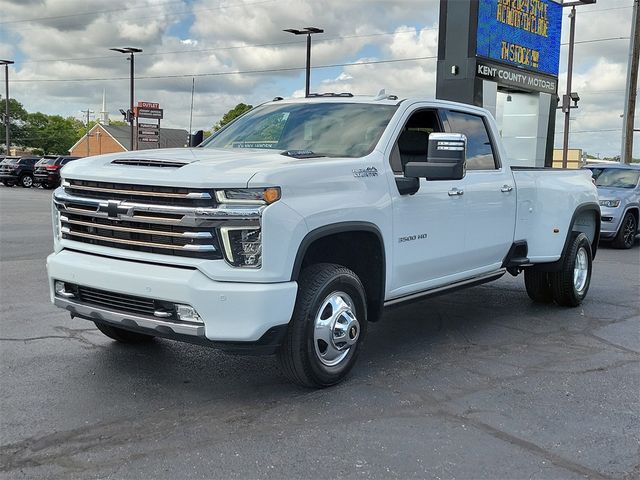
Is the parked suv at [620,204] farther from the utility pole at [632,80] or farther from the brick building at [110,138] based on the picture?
the brick building at [110,138]

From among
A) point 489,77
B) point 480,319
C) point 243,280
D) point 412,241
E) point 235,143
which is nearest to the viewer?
point 243,280

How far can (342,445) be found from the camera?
383 centimetres

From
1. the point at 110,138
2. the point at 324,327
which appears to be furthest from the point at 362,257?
the point at 110,138

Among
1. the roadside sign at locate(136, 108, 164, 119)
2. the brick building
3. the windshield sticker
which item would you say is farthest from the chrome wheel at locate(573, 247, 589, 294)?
the brick building

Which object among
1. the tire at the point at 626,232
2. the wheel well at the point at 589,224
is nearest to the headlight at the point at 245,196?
the wheel well at the point at 589,224

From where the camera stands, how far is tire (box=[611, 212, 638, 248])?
45.9 ft

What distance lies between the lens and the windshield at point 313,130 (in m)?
5.32

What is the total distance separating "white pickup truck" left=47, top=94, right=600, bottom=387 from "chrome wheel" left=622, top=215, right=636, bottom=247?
883cm

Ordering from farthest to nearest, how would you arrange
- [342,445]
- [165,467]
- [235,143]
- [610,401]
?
1. [235,143]
2. [610,401]
3. [342,445]
4. [165,467]

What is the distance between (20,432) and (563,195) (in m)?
5.68

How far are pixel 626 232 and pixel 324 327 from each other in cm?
1142

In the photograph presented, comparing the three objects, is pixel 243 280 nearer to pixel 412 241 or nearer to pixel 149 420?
pixel 149 420

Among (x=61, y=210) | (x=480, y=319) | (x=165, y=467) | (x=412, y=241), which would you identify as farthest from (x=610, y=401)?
(x=61, y=210)

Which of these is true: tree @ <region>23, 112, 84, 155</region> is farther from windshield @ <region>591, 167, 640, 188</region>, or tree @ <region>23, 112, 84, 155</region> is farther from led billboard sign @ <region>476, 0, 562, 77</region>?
windshield @ <region>591, 167, 640, 188</region>
